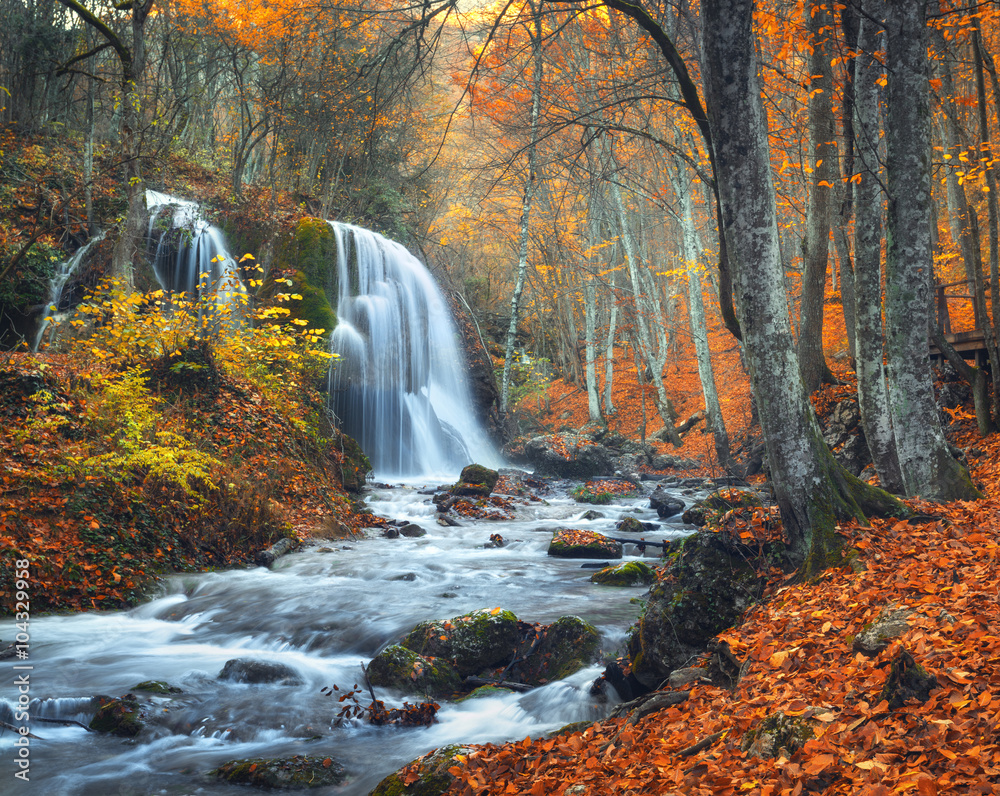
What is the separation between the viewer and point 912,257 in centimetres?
568

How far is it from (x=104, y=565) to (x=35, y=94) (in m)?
15.3

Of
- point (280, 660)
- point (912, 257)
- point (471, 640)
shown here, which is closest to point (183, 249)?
point (280, 660)

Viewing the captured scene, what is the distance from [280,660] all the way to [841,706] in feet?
15.3

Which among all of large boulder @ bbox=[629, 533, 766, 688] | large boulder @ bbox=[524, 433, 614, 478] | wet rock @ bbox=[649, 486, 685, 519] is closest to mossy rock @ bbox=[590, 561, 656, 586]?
large boulder @ bbox=[629, 533, 766, 688]

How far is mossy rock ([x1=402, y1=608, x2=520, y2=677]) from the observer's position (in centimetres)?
545

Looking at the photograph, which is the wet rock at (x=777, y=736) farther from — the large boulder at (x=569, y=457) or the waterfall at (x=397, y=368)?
the large boulder at (x=569, y=457)

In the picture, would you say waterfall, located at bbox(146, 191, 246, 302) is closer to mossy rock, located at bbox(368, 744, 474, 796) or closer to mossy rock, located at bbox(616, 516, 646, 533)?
mossy rock, located at bbox(616, 516, 646, 533)

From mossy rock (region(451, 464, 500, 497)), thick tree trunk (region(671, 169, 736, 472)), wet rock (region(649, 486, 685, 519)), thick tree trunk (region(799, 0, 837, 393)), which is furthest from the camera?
thick tree trunk (region(671, 169, 736, 472))

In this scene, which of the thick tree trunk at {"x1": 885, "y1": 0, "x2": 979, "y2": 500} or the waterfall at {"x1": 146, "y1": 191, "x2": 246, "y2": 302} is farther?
the waterfall at {"x1": 146, "y1": 191, "x2": 246, "y2": 302}

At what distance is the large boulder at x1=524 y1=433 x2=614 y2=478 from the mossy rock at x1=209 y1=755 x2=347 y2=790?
47.5ft

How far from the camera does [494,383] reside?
21141 mm

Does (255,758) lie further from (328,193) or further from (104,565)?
(328,193)

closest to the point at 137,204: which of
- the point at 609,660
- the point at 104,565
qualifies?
the point at 104,565

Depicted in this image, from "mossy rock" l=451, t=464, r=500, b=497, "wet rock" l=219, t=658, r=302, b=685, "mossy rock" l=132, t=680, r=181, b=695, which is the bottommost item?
"wet rock" l=219, t=658, r=302, b=685
